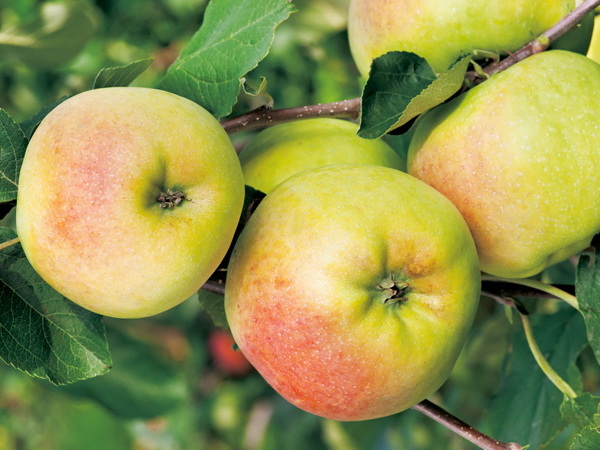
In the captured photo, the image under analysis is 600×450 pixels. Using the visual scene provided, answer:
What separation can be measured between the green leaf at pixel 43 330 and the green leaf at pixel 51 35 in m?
0.82

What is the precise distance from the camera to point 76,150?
0.70m

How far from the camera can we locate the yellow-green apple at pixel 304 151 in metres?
0.94

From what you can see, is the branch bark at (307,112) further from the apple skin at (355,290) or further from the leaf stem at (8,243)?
the leaf stem at (8,243)

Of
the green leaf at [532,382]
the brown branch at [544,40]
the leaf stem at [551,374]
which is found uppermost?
the brown branch at [544,40]

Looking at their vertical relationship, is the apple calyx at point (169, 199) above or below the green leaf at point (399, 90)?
below

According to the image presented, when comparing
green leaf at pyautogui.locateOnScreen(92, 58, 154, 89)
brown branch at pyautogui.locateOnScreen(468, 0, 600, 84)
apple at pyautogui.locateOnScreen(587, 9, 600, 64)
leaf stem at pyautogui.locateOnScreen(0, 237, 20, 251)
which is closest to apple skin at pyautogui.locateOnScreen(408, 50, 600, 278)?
brown branch at pyautogui.locateOnScreen(468, 0, 600, 84)

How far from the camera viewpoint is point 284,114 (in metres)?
0.92

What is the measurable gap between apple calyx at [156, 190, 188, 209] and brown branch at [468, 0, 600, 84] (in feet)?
1.35

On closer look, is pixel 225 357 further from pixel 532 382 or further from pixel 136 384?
pixel 532 382

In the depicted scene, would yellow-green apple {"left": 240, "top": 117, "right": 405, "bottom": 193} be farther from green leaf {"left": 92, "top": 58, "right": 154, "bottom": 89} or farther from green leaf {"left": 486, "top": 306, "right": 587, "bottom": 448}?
green leaf {"left": 486, "top": 306, "right": 587, "bottom": 448}

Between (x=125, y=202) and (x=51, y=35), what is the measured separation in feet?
3.27

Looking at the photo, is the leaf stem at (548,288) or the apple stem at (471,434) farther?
the leaf stem at (548,288)

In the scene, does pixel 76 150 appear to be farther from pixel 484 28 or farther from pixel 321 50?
pixel 321 50

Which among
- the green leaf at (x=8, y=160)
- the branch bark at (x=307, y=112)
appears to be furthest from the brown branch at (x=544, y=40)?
the green leaf at (x=8, y=160)
